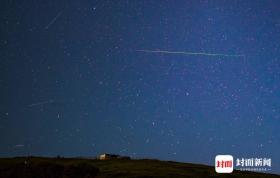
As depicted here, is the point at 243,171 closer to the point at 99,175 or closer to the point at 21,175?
the point at 99,175

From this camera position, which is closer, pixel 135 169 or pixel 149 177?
pixel 149 177

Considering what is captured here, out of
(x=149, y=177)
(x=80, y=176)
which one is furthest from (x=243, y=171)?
(x=80, y=176)

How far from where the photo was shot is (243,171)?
8050 cm

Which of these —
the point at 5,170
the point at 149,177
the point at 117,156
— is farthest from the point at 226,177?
the point at 117,156

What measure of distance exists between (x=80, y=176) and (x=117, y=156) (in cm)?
4153

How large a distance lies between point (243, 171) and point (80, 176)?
96.2 feet

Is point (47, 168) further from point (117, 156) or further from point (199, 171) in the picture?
point (117, 156)

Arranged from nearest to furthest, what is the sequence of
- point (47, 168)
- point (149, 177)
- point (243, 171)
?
point (149, 177) < point (47, 168) < point (243, 171)

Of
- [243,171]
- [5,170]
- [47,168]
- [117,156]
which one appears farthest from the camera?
[117,156]

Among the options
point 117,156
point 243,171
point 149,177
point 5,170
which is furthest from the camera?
point 117,156

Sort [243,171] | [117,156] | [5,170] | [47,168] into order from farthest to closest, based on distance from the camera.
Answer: [117,156] → [243,171] → [5,170] → [47,168]

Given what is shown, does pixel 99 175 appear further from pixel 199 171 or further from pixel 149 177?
pixel 199 171

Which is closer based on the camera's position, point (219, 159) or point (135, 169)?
point (219, 159)

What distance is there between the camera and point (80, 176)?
213 feet
